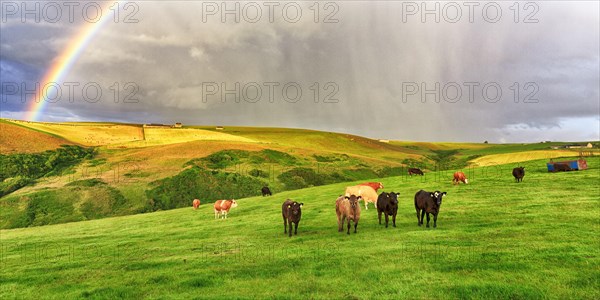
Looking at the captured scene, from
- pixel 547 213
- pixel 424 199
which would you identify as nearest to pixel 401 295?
pixel 424 199

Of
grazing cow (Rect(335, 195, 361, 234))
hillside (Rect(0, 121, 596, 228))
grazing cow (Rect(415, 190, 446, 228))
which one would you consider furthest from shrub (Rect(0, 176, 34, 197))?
grazing cow (Rect(415, 190, 446, 228))

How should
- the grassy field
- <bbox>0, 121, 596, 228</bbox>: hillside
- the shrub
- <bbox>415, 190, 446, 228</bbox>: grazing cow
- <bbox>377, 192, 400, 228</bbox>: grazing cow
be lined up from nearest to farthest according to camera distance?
the grassy field, <bbox>415, 190, 446, 228</bbox>: grazing cow, <bbox>377, 192, 400, 228</bbox>: grazing cow, <bbox>0, 121, 596, 228</bbox>: hillside, the shrub

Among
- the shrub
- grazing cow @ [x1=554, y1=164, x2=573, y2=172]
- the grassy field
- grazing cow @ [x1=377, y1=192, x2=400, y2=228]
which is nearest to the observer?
the grassy field

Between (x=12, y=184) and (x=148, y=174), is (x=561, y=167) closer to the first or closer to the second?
(x=148, y=174)

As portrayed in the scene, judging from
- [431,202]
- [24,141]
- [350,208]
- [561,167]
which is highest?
[24,141]

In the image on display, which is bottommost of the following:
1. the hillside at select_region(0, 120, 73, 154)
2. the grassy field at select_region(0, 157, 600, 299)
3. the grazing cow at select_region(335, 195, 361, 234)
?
the grassy field at select_region(0, 157, 600, 299)

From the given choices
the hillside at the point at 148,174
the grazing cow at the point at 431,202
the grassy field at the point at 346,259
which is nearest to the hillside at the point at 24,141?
the hillside at the point at 148,174

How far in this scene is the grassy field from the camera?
11.4m


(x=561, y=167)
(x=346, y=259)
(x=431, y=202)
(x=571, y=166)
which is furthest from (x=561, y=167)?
(x=346, y=259)

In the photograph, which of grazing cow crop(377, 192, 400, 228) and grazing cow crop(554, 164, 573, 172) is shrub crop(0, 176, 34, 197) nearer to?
grazing cow crop(377, 192, 400, 228)

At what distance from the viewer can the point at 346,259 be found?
14.3 m

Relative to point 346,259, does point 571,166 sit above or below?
above

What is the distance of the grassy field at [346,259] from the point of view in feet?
37.4

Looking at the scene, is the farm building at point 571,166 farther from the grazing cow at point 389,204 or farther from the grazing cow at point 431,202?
the grazing cow at point 389,204
